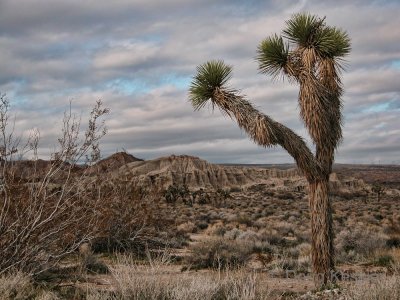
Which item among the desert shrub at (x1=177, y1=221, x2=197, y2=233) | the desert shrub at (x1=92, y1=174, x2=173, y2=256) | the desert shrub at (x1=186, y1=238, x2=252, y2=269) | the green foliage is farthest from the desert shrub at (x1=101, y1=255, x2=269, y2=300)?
the green foliage

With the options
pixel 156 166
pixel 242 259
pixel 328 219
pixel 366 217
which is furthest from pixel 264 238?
pixel 156 166

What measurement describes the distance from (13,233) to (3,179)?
0.85 meters

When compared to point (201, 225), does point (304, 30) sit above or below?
above

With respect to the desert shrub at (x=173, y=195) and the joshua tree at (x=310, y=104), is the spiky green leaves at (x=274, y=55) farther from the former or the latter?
the desert shrub at (x=173, y=195)

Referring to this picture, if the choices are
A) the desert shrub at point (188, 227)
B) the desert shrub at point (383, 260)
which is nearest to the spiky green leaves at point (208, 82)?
the desert shrub at point (383, 260)

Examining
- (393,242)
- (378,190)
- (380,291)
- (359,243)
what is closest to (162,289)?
(380,291)

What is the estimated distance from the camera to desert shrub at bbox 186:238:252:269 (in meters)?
13.5

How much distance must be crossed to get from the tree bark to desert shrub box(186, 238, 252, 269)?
2925 mm

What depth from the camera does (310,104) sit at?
34.9ft

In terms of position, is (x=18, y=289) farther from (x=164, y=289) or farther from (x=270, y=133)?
(x=270, y=133)

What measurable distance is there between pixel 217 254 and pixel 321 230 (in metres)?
3.50

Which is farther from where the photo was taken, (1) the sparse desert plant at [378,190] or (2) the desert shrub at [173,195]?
(1) the sparse desert plant at [378,190]

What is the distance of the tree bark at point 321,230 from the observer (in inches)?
412

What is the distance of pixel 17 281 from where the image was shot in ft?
24.8
